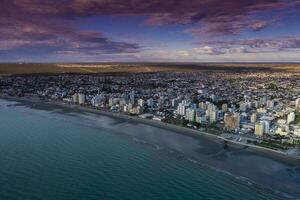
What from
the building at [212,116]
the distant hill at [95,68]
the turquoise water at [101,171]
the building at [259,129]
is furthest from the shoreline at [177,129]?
the distant hill at [95,68]

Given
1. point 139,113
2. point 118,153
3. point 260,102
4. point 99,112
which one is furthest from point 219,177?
point 260,102

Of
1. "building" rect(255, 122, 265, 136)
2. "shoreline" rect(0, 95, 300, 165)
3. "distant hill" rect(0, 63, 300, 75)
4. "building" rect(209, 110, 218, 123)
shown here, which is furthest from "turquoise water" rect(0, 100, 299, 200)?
"distant hill" rect(0, 63, 300, 75)

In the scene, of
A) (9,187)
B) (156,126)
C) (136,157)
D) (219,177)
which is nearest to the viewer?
(9,187)

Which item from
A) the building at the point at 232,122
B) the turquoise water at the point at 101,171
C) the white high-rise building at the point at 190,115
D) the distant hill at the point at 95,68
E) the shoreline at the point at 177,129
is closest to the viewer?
the turquoise water at the point at 101,171

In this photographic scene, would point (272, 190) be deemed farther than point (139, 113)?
No

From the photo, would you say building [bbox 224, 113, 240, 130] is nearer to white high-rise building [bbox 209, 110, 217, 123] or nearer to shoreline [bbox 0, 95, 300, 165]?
white high-rise building [bbox 209, 110, 217, 123]

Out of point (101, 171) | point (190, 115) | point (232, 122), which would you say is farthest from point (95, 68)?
point (101, 171)

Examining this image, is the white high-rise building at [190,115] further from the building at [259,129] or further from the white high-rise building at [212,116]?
the building at [259,129]

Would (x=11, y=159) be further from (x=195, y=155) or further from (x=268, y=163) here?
(x=268, y=163)
